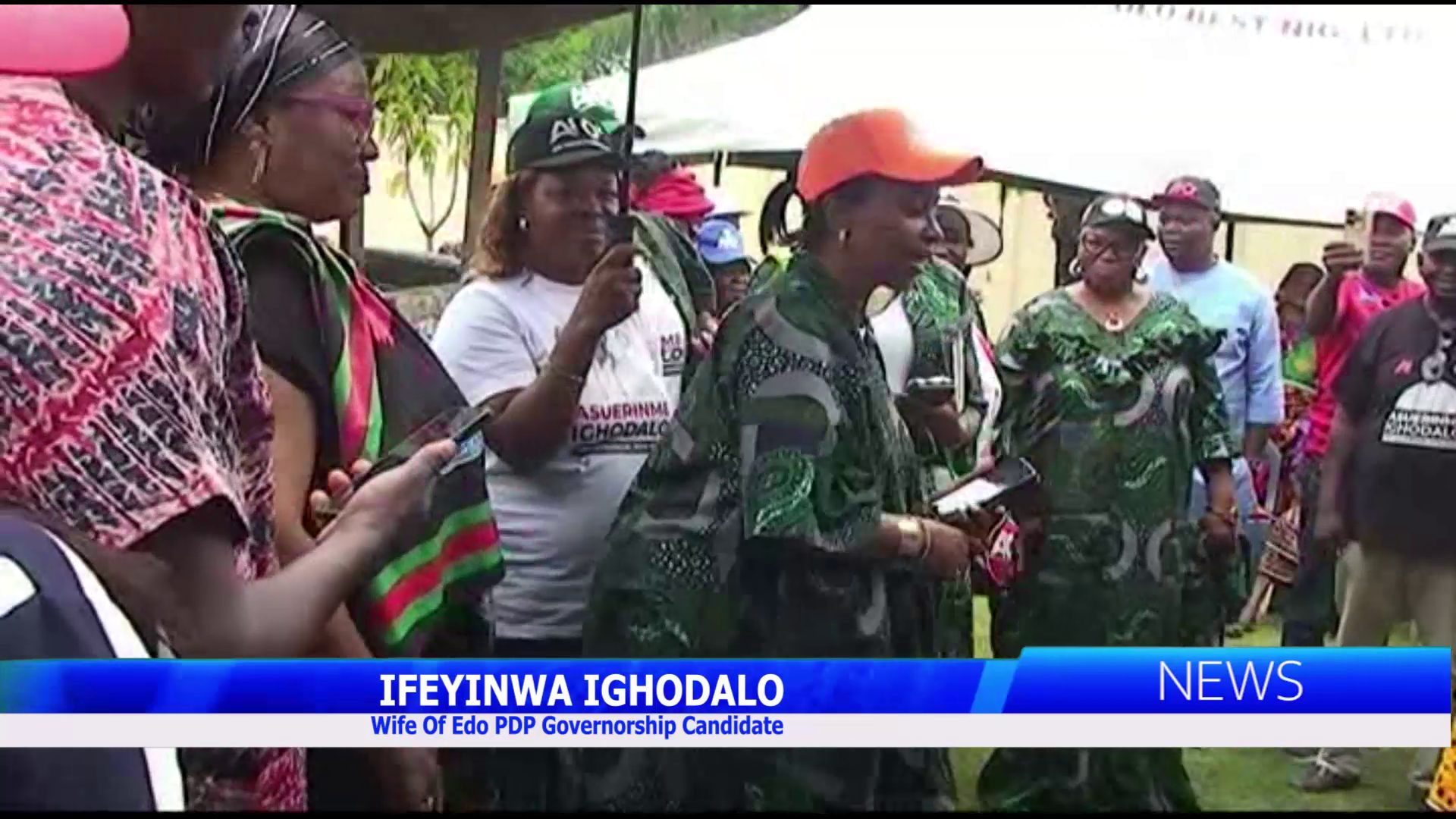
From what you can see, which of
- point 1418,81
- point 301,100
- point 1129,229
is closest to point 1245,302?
point 1129,229

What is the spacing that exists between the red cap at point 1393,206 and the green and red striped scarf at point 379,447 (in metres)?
1.07

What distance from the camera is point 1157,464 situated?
7.44ft

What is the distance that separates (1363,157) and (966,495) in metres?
0.60

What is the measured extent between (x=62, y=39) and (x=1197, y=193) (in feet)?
3.97

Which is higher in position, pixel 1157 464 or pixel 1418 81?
pixel 1418 81

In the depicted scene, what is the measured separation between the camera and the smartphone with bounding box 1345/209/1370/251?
81.0 inches

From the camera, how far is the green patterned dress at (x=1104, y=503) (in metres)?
2.18

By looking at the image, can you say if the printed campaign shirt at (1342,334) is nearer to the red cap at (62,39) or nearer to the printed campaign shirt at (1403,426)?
the printed campaign shirt at (1403,426)

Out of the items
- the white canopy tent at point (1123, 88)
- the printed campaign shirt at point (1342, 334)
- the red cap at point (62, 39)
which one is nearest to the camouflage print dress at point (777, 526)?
the white canopy tent at point (1123, 88)

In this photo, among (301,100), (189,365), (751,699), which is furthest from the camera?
(751,699)

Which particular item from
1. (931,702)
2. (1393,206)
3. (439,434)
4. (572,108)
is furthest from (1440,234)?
(439,434)

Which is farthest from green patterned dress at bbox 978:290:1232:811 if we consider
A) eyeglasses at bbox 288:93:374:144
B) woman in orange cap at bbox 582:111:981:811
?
eyeglasses at bbox 288:93:374:144

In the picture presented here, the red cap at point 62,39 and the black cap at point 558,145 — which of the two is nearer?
the red cap at point 62,39

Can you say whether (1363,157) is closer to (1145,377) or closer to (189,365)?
(1145,377)
